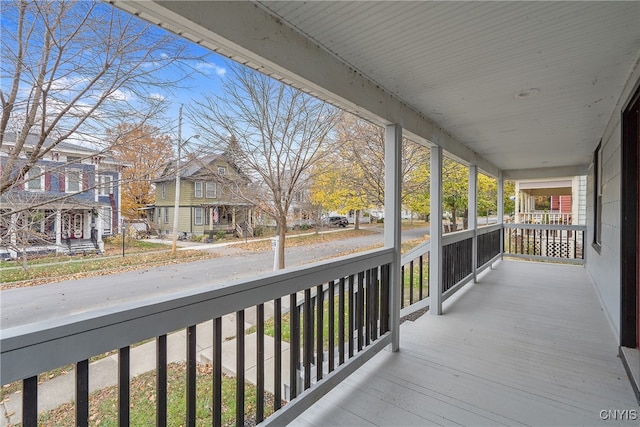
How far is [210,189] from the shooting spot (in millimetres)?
3857

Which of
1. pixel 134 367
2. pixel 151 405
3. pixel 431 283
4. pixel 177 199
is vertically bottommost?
pixel 151 405

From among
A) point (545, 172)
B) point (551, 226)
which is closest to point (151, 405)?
point (551, 226)

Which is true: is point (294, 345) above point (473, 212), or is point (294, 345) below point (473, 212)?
below

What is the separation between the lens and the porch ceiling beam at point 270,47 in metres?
1.22

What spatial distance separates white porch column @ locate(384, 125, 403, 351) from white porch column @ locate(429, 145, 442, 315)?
1.11 meters

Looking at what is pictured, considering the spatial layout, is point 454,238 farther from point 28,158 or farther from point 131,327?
point 28,158

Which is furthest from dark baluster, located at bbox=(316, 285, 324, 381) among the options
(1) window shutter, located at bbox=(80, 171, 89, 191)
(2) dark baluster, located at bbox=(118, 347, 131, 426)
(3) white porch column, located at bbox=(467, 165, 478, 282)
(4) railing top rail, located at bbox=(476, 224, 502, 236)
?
(4) railing top rail, located at bbox=(476, 224, 502, 236)

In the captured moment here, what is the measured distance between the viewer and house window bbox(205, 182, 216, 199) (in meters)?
3.78

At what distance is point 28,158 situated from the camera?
75.2 inches

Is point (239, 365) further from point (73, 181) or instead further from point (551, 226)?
point (551, 226)

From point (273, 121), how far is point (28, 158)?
11.6ft

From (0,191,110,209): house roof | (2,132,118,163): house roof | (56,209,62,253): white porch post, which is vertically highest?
(2,132,118,163): house roof

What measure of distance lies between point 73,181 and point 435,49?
2600 mm

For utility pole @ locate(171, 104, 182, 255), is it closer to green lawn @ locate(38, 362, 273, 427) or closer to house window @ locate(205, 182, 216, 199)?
house window @ locate(205, 182, 216, 199)
